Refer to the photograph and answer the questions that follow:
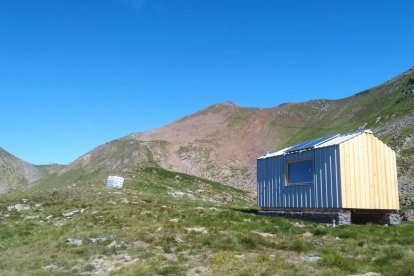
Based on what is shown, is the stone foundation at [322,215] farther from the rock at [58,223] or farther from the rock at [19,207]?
the rock at [19,207]

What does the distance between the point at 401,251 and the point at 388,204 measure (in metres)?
10.7

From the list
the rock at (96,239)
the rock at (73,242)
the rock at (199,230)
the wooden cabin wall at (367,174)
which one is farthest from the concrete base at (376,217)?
the rock at (73,242)

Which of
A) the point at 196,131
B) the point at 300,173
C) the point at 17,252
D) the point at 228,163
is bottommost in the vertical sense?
the point at 17,252

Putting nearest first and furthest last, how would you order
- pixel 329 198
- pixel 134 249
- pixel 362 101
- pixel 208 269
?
pixel 208 269 → pixel 134 249 → pixel 329 198 → pixel 362 101

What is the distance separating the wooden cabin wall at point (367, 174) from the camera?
2217cm

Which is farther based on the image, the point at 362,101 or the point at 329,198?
the point at 362,101

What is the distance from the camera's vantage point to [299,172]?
966 inches

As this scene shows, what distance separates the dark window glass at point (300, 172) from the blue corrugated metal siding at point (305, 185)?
33 cm

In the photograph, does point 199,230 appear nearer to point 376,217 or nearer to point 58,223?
point 58,223

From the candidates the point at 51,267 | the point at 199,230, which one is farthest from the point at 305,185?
the point at 51,267

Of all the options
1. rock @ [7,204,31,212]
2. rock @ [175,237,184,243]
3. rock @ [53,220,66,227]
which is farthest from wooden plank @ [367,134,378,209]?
rock @ [7,204,31,212]

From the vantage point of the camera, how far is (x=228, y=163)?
258 feet

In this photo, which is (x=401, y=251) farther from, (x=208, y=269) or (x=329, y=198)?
(x=329, y=198)

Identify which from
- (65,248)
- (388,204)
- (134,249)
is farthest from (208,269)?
(388,204)
